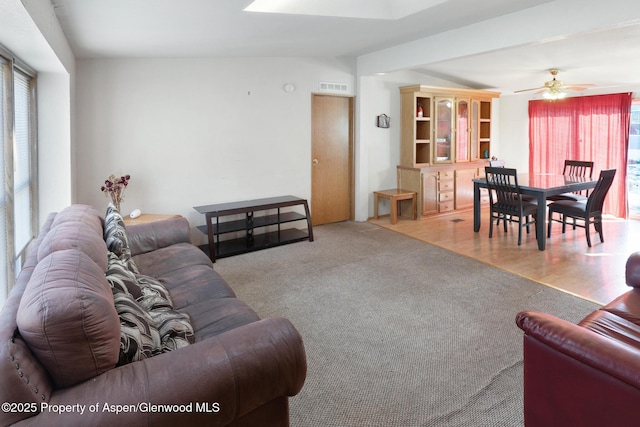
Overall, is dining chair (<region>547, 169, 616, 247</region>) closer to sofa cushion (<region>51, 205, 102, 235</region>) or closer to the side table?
the side table

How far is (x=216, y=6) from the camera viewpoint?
2645mm

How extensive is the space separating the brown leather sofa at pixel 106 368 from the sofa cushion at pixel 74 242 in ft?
0.54

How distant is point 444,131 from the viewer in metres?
6.45

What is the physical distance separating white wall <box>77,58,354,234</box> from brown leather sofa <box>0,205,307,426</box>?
115 inches

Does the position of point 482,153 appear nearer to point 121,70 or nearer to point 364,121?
point 364,121

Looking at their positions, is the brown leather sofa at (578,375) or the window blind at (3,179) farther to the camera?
the window blind at (3,179)

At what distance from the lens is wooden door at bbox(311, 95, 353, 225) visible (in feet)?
18.6

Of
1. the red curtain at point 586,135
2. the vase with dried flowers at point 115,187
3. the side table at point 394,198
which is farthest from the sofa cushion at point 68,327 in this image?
the red curtain at point 586,135

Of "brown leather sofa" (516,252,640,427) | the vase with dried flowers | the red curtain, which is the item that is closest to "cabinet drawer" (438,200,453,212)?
the red curtain

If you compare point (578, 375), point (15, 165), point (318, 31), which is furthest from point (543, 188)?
point (15, 165)

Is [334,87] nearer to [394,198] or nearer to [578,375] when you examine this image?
[394,198]

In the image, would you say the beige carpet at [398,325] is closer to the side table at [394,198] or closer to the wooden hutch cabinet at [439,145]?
the side table at [394,198]

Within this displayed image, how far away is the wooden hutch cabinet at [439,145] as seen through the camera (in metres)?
6.18

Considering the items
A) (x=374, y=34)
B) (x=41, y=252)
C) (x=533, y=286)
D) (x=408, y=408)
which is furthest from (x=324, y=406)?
(x=374, y=34)
